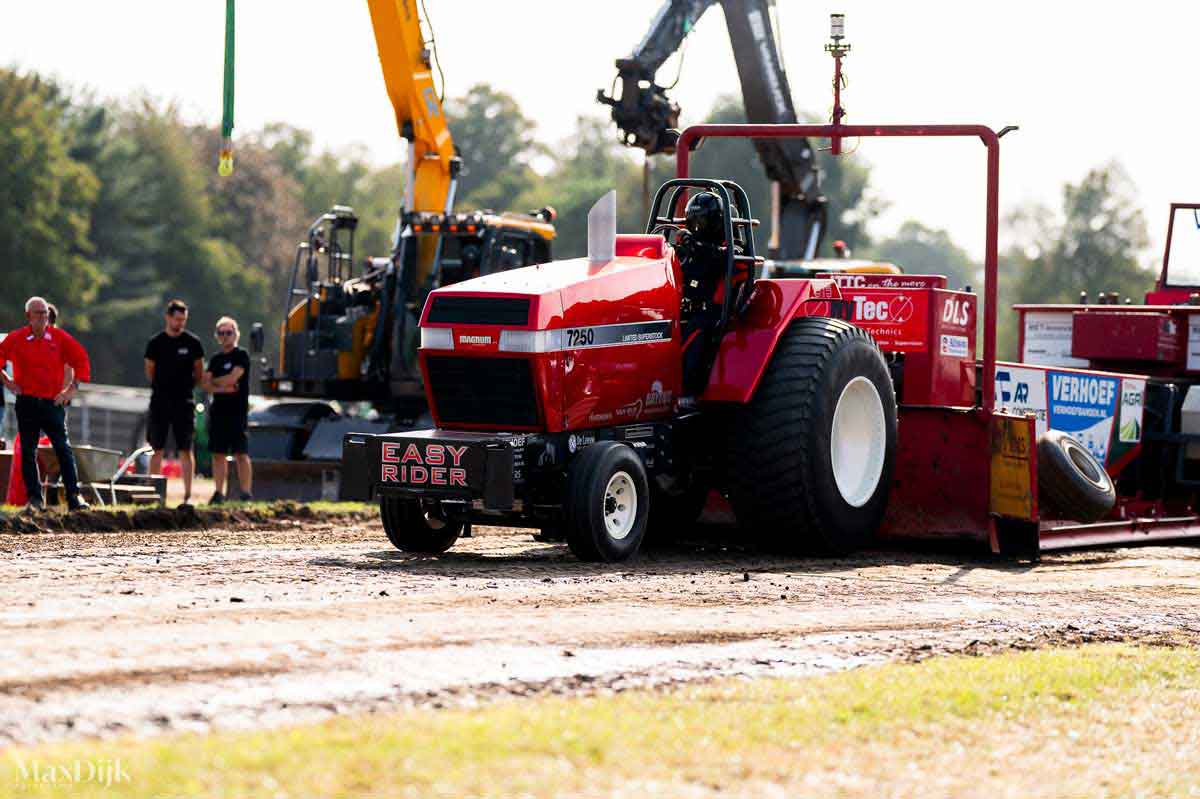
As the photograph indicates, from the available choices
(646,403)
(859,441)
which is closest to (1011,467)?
(859,441)

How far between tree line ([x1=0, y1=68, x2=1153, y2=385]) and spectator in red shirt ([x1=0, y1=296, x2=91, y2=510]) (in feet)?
134

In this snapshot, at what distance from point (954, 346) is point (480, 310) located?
4154 mm

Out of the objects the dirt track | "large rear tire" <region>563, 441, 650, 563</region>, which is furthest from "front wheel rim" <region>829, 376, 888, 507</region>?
"large rear tire" <region>563, 441, 650, 563</region>

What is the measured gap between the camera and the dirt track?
677 cm

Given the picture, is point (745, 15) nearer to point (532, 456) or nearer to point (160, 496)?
point (160, 496)

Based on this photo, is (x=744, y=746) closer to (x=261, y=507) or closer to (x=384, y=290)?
(x=261, y=507)

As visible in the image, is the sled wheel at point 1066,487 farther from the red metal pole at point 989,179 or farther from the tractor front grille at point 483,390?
the tractor front grille at point 483,390

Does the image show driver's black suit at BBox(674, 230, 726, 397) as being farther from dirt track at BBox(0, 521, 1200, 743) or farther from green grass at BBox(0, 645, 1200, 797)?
green grass at BBox(0, 645, 1200, 797)

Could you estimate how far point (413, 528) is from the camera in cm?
1196

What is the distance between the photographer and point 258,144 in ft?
274

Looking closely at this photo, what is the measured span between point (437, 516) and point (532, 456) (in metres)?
1.03

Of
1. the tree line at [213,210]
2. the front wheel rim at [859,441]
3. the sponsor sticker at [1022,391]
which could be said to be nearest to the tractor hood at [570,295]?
the front wheel rim at [859,441]

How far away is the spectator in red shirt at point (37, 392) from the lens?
1500 centimetres

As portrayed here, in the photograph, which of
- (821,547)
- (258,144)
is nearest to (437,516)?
(821,547)
